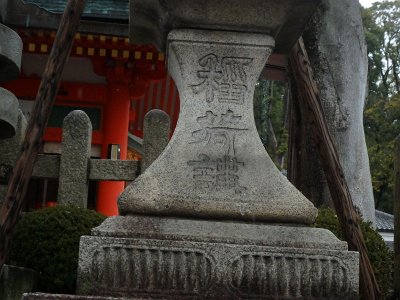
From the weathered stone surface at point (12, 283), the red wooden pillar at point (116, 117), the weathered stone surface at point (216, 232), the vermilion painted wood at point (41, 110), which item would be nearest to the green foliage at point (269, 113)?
the red wooden pillar at point (116, 117)

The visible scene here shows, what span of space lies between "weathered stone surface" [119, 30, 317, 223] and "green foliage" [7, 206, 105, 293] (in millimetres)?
2256

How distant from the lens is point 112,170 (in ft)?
22.0

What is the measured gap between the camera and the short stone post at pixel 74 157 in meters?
6.59

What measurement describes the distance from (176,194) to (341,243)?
26.4 inches

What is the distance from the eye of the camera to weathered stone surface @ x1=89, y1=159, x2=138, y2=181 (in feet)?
21.9

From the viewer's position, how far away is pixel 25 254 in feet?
16.6

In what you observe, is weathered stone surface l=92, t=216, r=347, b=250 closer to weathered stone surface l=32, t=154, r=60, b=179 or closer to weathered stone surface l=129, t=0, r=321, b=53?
weathered stone surface l=129, t=0, r=321, b=53

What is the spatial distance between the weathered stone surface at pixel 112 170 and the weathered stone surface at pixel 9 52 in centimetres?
195

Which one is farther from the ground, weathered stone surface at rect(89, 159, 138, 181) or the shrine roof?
the shrine roof

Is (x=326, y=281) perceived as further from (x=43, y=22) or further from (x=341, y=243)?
(x=43, y=22)

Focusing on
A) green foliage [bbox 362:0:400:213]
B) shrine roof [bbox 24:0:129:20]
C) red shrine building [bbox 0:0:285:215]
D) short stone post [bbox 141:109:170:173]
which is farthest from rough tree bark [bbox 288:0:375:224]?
green foliage [bbox 362:0:400:213]

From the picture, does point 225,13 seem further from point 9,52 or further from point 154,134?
point 154,134

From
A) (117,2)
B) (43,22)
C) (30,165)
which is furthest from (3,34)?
(117,2)

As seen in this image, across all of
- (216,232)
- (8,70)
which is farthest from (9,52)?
(216,232)
